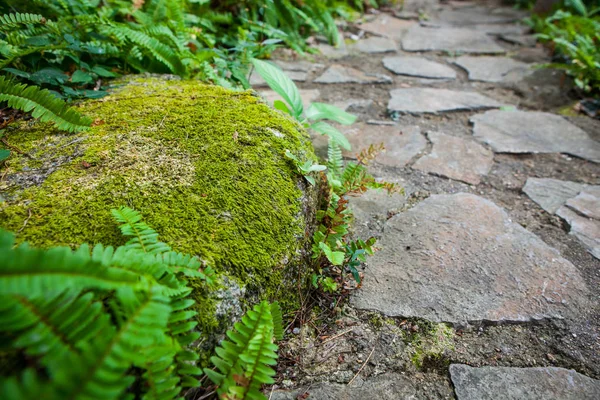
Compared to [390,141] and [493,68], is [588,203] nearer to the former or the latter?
[390,141]

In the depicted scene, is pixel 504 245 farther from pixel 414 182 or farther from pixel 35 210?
pixel 35 210

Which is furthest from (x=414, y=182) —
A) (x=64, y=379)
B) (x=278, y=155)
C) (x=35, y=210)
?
(x=64, y=379)

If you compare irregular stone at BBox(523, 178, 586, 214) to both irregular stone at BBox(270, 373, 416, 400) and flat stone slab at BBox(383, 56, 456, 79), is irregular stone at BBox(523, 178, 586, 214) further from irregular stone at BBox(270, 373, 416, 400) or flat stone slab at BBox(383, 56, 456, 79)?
flat stone slab at BBox(383, 56, 456, 79)

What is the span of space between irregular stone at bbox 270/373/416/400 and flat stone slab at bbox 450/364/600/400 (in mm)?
187

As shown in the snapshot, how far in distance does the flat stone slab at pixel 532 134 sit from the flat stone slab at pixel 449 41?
190 centimetres

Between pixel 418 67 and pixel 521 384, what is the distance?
366 centimetres

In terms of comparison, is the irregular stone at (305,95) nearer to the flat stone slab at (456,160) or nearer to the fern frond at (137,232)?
the flat stone slab at (456,160)

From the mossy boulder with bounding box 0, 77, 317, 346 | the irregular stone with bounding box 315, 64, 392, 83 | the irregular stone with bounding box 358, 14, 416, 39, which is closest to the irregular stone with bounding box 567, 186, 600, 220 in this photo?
the mossy boulder with bounding box 0, 77, 317, 346

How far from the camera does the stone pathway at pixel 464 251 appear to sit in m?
1.35

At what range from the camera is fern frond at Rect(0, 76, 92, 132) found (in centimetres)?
152

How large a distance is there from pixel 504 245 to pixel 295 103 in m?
1.41

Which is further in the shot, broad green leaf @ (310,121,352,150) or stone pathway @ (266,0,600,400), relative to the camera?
broad green leaf @ (310,121,352,150)

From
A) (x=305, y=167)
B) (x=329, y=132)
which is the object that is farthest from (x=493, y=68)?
(x=305, y=167)

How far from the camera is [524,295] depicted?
5.42 ft
